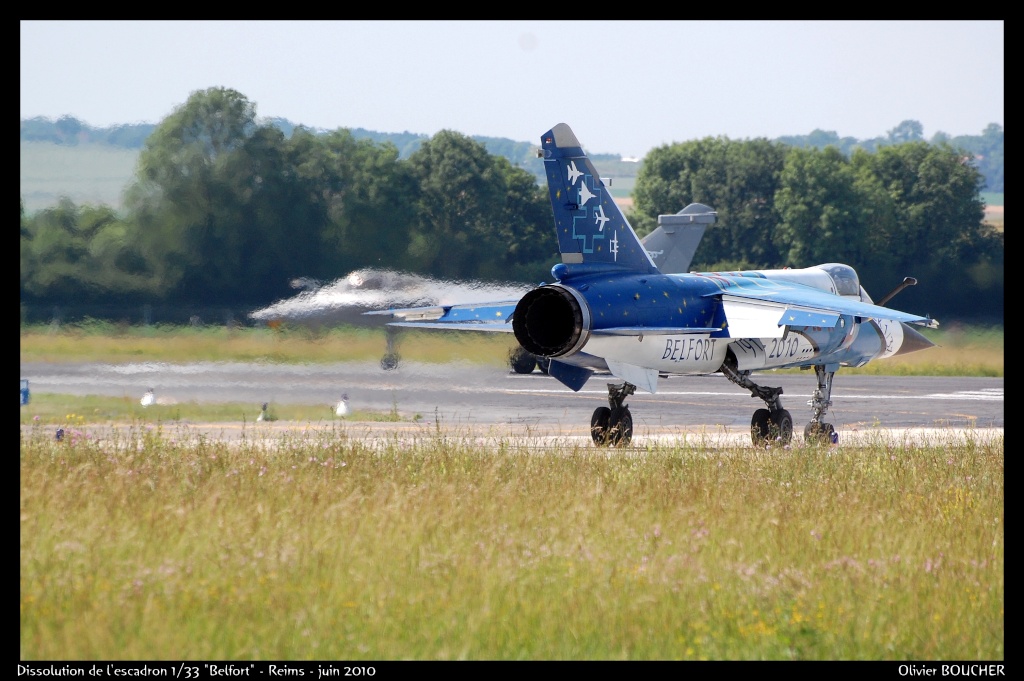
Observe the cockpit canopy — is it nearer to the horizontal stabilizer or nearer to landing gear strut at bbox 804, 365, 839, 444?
landing gear strut at bbox 804, 365, 839, 444

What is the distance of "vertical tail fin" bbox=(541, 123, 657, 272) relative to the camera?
17766mm

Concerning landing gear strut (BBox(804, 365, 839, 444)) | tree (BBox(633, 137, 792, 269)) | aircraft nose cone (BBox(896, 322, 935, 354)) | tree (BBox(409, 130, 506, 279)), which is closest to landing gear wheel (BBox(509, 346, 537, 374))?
tree (BBox(409, 130, 506, 279))

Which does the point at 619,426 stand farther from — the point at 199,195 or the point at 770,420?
the point at 199,195

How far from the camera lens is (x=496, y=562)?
30.3 feet

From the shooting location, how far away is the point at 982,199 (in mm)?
53188

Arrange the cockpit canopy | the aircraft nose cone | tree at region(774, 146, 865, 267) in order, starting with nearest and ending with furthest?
the cockpit canopy
the aircraft nose cone
tree at region(774, 146, 865, 267)

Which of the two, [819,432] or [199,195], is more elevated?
[199,195]

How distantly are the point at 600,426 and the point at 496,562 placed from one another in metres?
10.2

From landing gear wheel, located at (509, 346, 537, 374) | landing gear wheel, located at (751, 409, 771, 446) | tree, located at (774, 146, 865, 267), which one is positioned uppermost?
tree, located at (774, 146, 865, 267)

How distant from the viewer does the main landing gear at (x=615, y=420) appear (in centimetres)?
1902

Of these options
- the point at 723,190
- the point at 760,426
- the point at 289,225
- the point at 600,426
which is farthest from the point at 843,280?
the point at 723,190

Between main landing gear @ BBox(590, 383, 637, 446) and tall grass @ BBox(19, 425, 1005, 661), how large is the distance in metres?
5.01

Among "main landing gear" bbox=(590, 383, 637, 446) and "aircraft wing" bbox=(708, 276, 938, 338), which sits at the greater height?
"aircraft wing" bbox=(708, 276, 938, 338)
